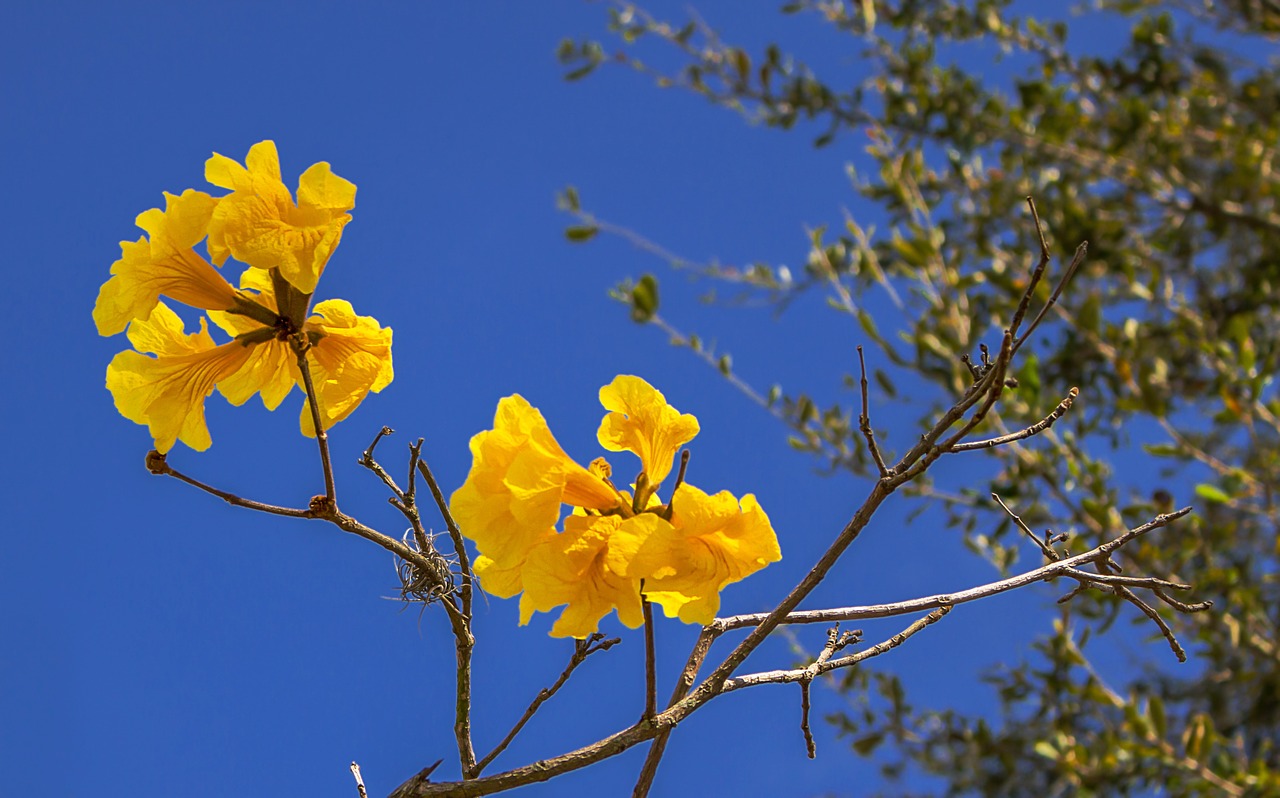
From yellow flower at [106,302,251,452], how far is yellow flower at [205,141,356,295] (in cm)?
15

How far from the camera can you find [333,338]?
43.2 inches

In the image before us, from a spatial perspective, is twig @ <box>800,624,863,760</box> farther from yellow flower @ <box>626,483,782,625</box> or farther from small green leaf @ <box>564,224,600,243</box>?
small green leaf @ <box>564,224,600,243</box>

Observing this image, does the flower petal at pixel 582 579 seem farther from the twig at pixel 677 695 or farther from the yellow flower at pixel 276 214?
the yellow flower at pixel 276 214

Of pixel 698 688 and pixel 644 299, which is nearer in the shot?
pixel 698 688

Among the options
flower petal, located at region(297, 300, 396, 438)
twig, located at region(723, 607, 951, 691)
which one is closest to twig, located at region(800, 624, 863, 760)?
twig, located at region(723, 607, 951, 691)

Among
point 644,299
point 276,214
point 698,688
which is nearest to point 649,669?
point 698,688

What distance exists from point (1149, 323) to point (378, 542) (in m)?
3.68

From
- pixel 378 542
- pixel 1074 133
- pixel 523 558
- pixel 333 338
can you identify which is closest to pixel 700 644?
pixel 523 558

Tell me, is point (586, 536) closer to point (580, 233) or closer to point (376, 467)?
point (376, 467)

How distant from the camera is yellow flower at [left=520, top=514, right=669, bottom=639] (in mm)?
949

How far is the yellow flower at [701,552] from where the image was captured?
92 centimetres

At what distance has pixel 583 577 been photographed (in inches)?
38.1

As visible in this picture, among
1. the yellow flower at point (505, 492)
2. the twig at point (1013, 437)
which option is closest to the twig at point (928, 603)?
the twig at point (1013, 437)

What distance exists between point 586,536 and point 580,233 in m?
2.90
